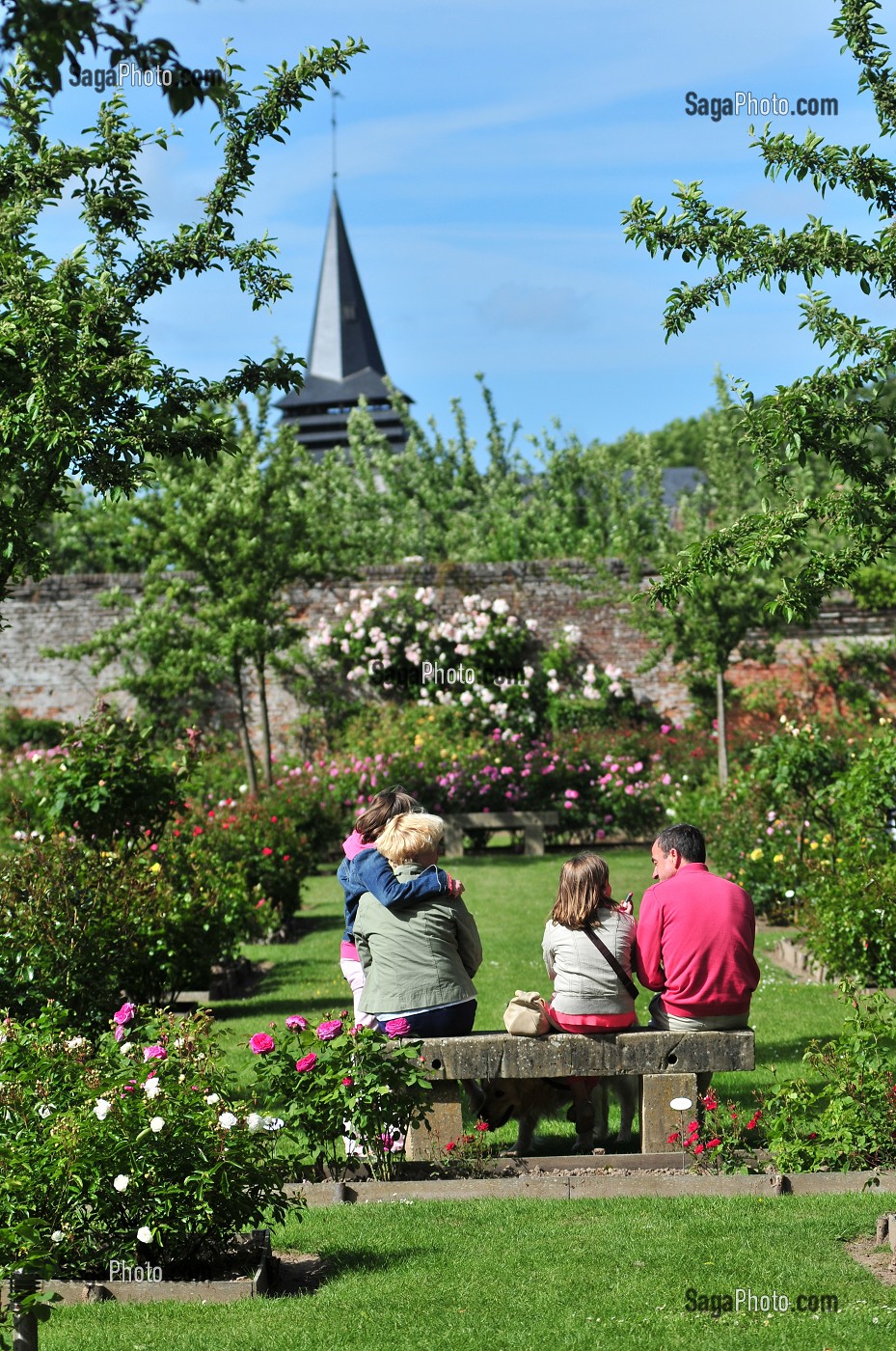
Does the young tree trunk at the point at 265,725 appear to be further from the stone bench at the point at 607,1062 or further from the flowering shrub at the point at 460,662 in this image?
the stone bench at the point at 607,1062

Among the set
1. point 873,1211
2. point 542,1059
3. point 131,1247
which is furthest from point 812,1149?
point 131,1247

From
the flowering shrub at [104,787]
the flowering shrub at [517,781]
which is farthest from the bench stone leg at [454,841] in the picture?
the flowering shrub at [104,787]

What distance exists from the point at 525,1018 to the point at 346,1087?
2.55ft

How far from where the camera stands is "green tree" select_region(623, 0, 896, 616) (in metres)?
6.58

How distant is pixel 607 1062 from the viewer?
5.57 meters

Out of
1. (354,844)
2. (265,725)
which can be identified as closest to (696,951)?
(354,844)

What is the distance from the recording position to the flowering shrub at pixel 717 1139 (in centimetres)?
533

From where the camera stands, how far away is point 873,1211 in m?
4.79

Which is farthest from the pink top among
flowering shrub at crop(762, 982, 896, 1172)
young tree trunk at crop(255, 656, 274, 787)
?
young tree trunk at crop(255, 656, 274, 787)

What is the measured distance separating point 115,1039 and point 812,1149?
2.54 meters

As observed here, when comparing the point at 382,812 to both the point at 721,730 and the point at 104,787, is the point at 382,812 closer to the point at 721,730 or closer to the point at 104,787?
the point at 104,787

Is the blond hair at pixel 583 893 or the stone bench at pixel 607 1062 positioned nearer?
the stone bench at pixel 607 1062

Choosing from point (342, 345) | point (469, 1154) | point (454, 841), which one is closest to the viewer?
point (469, 1154)

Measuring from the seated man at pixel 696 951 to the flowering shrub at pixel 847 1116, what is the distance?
41cm
